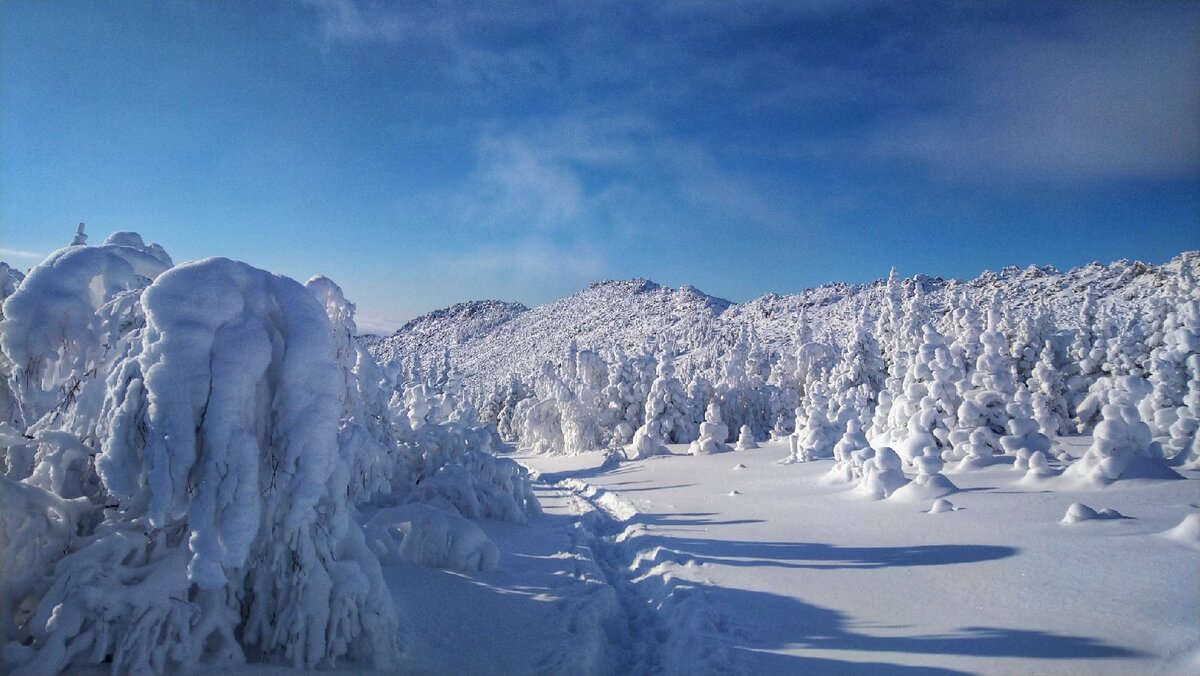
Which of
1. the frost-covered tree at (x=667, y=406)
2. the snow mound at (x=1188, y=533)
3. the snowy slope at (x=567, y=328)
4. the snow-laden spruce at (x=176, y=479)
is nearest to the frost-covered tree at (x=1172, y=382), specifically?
the snow mound at (x=1188, y=533)

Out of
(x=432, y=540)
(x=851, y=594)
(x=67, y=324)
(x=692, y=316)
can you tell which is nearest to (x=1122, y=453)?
(x=851, y=594)

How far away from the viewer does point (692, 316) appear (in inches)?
5738

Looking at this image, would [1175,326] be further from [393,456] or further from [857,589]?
[393,456]

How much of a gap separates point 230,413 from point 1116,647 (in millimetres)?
8457

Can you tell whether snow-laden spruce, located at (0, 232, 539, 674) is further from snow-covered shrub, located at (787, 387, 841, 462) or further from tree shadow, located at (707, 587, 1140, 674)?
snow-covered shrub, located at (787, 387, 841, 462)

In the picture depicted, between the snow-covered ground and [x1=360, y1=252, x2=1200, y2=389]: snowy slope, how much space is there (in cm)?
6090

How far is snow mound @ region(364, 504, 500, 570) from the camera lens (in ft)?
29.4

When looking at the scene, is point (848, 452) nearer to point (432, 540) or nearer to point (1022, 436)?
point (1022, 436)

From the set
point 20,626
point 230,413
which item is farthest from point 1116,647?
point 20,626

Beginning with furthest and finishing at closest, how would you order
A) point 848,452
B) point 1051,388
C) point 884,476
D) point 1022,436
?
point 1051,388 < point 848,452 < point 1022,436 < point 884,476

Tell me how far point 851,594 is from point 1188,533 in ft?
14.1

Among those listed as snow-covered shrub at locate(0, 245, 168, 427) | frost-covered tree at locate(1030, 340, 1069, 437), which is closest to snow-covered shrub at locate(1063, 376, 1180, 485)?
frost-covered tree at locate(1030, 340, 1069, 437)

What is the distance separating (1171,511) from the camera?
8797 millimetres

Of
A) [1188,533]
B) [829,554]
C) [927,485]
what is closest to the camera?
[1188,533]
